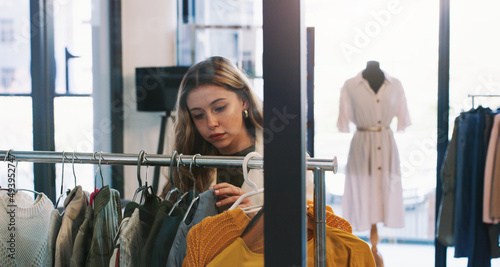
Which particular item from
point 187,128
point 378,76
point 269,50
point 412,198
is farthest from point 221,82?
point 412,198

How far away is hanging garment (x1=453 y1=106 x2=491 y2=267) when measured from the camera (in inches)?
89.5

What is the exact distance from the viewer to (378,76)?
2.60 metres

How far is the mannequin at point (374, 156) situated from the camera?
2537 mm

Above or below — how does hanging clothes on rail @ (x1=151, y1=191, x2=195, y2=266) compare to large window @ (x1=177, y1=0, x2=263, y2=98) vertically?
below

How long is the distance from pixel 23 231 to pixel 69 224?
A: 122mm

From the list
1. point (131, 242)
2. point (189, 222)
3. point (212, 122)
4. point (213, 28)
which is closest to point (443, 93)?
point (213, 28)

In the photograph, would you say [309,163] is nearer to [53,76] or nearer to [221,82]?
[221,82]

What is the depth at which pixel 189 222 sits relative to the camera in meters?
0.85

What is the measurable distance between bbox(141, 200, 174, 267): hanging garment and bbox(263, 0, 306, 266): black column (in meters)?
0.36

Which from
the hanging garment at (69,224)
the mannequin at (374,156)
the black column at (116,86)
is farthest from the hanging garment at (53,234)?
the mannequin at (374,156)

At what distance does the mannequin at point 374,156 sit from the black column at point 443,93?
7.6 inches

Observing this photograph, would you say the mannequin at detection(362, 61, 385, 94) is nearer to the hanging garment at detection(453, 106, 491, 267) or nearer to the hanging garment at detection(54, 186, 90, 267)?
the hanging garment at detection(453, 106, 491, 267)

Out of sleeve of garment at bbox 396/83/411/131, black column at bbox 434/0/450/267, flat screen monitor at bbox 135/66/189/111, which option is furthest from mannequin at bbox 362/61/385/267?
flat screen monitor at bbox 135/66/189/111

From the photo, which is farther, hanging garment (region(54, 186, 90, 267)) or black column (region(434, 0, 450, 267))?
black column (region(434, 0, 450, 267))
